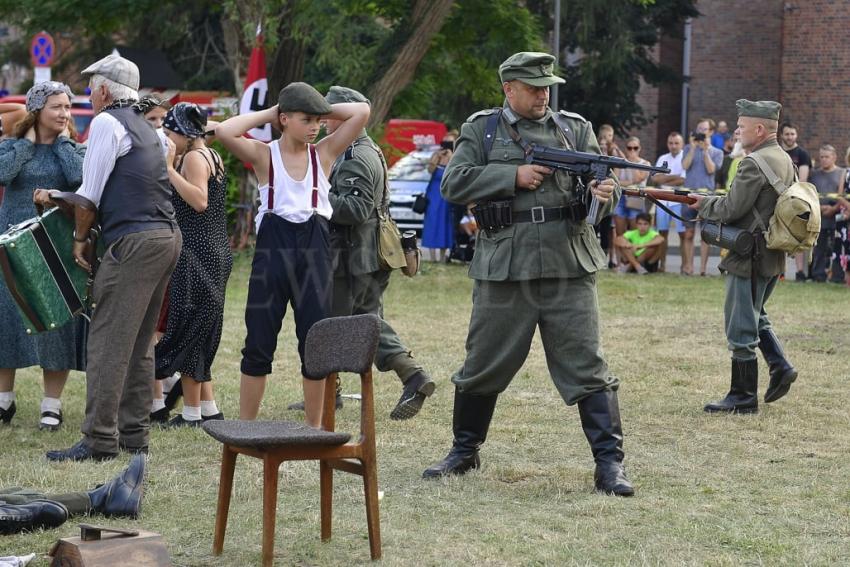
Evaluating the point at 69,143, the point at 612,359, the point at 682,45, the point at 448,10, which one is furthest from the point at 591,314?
the point at 682,45

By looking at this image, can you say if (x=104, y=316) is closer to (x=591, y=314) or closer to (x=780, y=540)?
(x=591, y=314)

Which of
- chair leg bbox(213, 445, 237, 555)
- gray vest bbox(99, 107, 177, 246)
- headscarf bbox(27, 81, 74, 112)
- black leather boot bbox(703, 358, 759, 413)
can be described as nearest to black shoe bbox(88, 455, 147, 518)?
chair leg bbox(213, 445, 237, 555)

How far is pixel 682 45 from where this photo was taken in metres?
36.5

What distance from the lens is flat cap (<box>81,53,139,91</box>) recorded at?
704cm

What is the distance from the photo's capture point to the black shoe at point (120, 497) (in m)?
5.96

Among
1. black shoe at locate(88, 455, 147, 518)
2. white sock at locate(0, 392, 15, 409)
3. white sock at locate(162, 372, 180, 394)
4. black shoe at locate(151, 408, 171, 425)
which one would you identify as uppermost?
black shoe at locate(88, 455, 147, 518)

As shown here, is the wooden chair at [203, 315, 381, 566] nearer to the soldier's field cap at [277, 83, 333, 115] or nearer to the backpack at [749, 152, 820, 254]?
the soldier's field cap at [277, 83, 333, 115]

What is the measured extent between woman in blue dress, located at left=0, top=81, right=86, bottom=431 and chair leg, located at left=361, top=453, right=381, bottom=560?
135 inches

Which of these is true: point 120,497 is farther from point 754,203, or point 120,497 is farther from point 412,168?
point 412,168

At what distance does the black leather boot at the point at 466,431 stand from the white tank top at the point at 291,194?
120cm

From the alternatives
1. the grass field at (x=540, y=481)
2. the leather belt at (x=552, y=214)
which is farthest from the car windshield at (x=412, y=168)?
the leather belt at (x=552, y=214)

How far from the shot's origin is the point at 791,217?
8.50m

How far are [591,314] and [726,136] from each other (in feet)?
57.7

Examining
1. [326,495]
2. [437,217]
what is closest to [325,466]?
[326,495]
